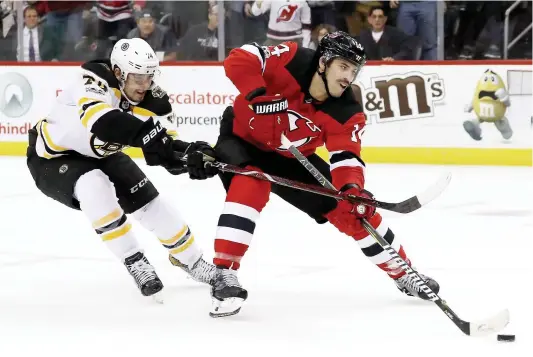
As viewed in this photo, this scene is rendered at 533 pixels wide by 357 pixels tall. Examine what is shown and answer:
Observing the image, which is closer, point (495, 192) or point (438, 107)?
point (495, 192)

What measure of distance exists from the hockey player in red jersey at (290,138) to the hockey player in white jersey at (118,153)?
0.17 meters

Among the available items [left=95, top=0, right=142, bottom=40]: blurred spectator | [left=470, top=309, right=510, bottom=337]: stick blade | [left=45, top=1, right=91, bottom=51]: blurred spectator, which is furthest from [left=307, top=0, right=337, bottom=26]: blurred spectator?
[left=470, top=309, right=510, bottom=337]: stick blade

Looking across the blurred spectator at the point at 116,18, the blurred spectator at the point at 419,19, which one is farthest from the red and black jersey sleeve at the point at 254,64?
the blurred spectator at the point at 116,18

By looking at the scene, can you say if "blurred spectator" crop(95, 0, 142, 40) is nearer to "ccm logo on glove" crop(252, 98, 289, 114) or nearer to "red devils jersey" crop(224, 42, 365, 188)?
"red devils jersey" crop(224, 42, 365, 188)

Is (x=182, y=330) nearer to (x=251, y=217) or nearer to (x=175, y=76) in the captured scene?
(x=251, y=217)

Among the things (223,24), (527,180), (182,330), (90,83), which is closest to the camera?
(182,330)

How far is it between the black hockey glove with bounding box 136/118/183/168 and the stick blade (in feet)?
3.37

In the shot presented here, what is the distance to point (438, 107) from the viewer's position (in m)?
7.16

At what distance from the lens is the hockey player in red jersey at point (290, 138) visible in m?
3.24

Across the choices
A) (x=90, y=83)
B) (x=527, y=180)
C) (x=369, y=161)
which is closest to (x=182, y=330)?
(x=90, y=83)

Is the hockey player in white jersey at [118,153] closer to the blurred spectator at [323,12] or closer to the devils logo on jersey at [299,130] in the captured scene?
the devils logo on jersey at [299,130]

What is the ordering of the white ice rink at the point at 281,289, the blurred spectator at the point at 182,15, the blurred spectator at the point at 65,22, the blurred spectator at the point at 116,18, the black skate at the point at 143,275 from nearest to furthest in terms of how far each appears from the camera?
the white ice rink at the point at 281,289 < the black skate at the point at 143,275 < the blurred spectator at the point at 182,15 < the blurred spectator at the point at 116,18 < the blurred spectator at the point at 65,22

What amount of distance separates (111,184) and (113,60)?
0.40m

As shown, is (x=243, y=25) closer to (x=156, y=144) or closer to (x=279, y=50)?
(x=279, y=50)
